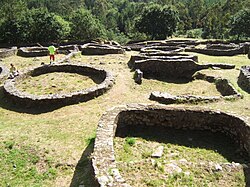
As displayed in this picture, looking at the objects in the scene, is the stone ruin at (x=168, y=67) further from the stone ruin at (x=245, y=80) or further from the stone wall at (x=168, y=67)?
the stone ruin at (x=245, y=80)

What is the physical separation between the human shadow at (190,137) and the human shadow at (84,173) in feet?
5.44

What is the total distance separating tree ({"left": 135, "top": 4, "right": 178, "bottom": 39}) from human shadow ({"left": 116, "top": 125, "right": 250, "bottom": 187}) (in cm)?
4155

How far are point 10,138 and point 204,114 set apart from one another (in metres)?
7.20

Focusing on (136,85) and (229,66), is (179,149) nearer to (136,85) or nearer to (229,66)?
(136,85)

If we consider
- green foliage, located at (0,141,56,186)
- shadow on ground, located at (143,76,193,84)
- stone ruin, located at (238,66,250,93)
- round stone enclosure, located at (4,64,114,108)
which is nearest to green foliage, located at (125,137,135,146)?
green foliage, located at (0,141,56,186)

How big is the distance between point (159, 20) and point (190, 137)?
4203 cm

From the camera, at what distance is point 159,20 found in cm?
4934

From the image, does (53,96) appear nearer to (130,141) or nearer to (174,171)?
(130,141)

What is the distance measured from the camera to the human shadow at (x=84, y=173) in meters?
7.58

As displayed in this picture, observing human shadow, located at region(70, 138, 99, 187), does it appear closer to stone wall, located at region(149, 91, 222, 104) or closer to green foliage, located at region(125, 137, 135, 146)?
green foliage, located at region(125, 137, 135, 146)

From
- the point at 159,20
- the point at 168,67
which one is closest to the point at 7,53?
the point at 168,67

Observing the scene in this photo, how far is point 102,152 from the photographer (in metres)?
7.51

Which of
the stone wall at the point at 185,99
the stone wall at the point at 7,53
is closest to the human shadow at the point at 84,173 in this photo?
the stone wall at the point at 185,99

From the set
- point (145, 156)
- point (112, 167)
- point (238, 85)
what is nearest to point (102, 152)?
point (112, 167)
